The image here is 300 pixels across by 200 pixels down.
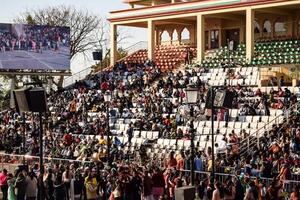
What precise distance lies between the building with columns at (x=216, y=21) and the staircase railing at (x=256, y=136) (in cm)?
1140

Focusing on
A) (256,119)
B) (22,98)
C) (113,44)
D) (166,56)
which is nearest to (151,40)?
(166,56)

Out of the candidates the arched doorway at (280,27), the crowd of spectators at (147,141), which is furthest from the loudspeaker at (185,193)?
the arched doorway at (280,27)

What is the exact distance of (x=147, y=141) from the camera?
3581 centimetres

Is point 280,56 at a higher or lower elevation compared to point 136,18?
lower

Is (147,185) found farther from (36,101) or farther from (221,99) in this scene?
(36,101)

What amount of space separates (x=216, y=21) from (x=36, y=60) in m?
12.9

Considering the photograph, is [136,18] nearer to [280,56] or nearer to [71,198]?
[280,56]

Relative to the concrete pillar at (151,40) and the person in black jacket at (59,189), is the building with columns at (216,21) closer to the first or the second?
the concrete pillar at (151,40)

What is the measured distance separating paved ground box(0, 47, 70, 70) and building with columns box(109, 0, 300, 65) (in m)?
3.79

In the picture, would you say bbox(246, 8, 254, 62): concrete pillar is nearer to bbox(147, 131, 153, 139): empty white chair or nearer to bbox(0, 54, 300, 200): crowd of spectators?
bbox(0, 54, 300, 200): crowd of spectators

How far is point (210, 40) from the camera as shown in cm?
5212

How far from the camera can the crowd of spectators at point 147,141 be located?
23.2 meters

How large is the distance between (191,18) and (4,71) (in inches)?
521

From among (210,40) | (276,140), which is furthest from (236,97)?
(210,40)
